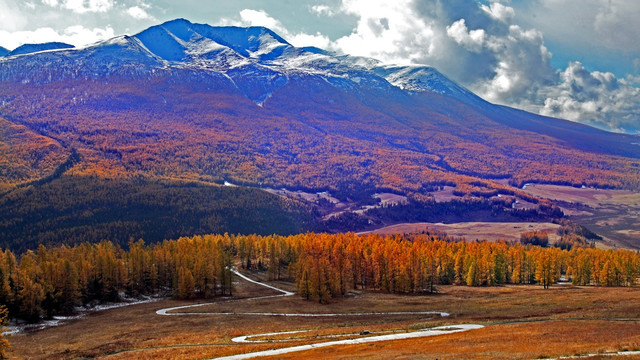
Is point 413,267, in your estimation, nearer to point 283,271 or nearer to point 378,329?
point 283,271

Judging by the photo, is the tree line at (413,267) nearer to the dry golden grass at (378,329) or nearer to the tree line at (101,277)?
the dry golden grass at (378,329)

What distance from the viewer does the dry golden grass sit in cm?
4828

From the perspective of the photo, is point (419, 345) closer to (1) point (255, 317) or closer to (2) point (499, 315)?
(2) point (499, 315)

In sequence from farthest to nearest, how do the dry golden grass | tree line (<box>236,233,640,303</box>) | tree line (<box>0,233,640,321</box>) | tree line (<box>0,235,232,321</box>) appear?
1. tree line (<box>236,233,640,303</box>)
2. tree line (<box>0,233,640,321</box>)
3. tree line (<box>0,235,232,321</box>)
4. the dry golden grass

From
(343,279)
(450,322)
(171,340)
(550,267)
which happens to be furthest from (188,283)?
(550,267)

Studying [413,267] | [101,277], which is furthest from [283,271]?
[101,277]

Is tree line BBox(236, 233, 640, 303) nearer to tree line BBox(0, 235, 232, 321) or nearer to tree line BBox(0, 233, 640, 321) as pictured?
tree line BBox(0, 233, 640, 321)

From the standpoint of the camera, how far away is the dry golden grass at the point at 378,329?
1901 inches

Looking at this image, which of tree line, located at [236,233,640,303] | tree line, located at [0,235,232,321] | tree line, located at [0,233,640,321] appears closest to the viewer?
tree line, located at [0,235,232,321]

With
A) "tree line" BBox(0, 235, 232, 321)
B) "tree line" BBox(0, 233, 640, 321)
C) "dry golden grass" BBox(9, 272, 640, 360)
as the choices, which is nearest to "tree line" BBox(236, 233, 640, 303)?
"tree line" BBox(0, 233, 640, 321)

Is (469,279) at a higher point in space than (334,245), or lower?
lower

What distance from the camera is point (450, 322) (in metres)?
75.9

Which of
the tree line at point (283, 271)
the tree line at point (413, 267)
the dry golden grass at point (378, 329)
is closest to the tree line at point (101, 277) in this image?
the tree line at point (283, 271)

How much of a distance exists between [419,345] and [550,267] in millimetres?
103724
